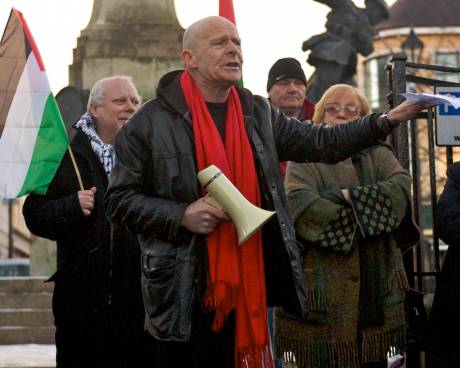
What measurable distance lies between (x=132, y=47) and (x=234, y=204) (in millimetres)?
9835

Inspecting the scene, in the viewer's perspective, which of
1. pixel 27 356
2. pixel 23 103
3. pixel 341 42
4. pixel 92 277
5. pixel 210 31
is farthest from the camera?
pixel 341 42

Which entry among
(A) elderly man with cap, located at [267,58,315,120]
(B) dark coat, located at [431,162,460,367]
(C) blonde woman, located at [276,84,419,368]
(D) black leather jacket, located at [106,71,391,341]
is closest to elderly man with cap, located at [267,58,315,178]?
(A) elderly man with cap, located at [267,58,315,120]

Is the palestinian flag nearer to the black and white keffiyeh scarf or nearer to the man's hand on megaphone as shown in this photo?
the black and white keffiyeh scarf

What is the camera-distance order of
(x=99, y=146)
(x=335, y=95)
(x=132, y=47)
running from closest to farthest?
1. (x=99, y=146)
2. (x=335, y=95)
3. (x=132, y=47)

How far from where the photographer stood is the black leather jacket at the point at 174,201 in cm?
561

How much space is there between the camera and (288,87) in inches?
331

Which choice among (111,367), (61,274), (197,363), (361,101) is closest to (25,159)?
(61,274)

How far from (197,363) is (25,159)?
239 cm

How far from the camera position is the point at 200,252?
5.67 m

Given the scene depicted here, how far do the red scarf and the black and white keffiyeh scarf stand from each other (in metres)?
1.64

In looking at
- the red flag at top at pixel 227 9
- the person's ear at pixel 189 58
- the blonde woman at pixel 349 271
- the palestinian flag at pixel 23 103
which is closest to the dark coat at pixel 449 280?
the blonde woman at pixel 349 271

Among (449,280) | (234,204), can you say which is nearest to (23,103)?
(449,280)

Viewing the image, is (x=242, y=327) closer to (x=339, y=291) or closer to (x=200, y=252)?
(x=200, y=252)

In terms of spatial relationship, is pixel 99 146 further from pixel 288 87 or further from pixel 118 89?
pixel 288 87
